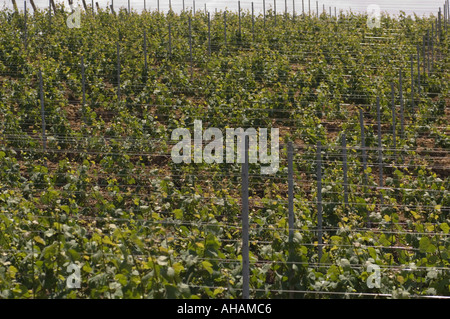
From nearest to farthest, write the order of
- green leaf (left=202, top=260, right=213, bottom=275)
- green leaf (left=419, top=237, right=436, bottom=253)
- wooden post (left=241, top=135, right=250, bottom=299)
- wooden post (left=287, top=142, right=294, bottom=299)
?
1. wooden post (left=241, top=135, right=250, bottom=299)
2. green leaf (left=202, top=260, right=213, bottom=275)
3. wooden post (left=287, top=142, right=294, bottom=299)
4. green leaf (left=419, top=237, right=436, bottom=253)

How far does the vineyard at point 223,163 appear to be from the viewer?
539 cm

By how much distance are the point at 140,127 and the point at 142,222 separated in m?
5.08

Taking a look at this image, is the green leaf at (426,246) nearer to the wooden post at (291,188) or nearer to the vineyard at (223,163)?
the vineyard at (223,163)

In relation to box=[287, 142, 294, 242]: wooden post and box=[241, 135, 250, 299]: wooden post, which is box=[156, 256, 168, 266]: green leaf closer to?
box=[241, 135, 250, 299]: wooden post

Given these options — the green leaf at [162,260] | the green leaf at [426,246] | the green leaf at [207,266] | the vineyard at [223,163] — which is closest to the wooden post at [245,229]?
the vineyard at [223,163]

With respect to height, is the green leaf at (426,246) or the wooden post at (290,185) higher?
the wooden post at (290,185)

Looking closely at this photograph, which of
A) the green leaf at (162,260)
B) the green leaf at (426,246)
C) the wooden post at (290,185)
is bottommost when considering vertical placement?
the green leaf at (426,246)

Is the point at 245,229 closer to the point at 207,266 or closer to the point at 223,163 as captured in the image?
the point at 207,266

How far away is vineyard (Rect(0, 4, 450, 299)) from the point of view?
17.7 ft

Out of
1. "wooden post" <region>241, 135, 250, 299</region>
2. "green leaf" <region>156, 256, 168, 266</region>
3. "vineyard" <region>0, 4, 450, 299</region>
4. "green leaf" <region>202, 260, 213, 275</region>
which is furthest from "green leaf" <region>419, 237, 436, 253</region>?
"green leaf" <region>156, 256, 168, 266</region>

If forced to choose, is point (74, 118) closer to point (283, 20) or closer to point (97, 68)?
point (97, 68)

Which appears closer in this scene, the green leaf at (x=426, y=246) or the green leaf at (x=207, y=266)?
the green leaf at (x=207, y=266)

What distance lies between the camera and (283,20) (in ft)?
70.2

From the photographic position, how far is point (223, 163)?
9617 millimetres
